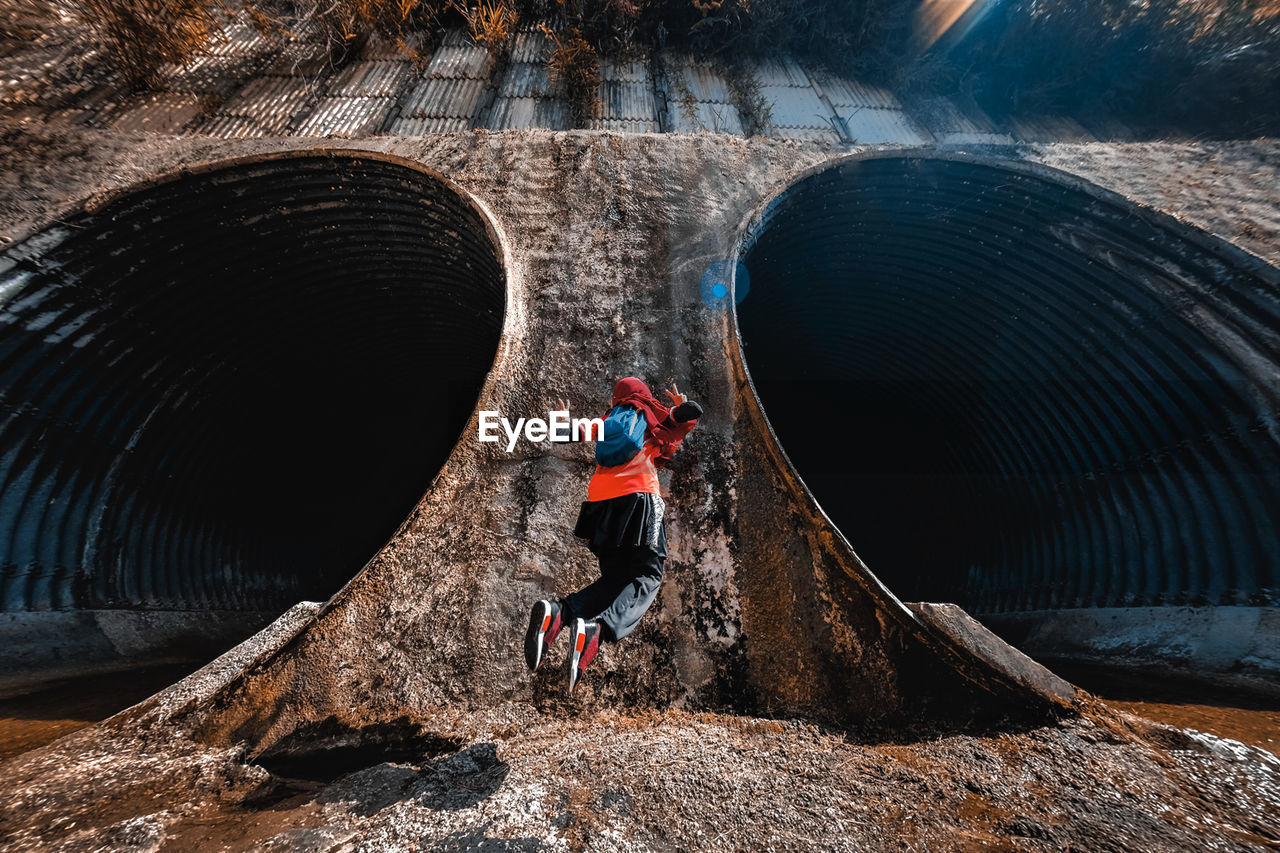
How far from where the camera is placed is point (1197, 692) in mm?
4289

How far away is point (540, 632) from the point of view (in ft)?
7.68

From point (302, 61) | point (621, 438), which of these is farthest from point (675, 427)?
point (302, 61)

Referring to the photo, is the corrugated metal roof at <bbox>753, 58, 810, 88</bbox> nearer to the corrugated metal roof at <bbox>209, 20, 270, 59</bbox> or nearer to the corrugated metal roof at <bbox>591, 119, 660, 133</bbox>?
the corrugated metal roof at <bbox>591, 119, 660, 133</bbox>

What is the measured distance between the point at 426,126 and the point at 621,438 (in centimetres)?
623

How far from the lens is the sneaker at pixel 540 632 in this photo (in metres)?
2.33

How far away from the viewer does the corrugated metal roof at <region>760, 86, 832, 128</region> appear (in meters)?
6.93

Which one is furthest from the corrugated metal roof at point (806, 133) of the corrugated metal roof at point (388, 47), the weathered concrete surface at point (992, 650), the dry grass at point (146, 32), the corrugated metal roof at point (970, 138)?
the dry grass at point (146, 32)

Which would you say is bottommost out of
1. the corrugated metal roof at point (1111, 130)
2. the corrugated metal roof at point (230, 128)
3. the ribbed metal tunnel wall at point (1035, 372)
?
the ribbed metal tunnel wall at point (1035, 372)

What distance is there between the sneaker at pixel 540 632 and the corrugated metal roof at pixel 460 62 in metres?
8.06

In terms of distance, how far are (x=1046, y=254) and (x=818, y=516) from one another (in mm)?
5692

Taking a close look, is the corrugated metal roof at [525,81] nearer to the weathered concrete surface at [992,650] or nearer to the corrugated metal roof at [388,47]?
the corrugated metal roof at [388,47]

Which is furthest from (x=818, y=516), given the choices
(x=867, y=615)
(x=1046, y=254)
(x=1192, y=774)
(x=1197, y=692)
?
(x=1046, y=254)

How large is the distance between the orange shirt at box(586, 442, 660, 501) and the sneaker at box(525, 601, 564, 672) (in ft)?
2.05

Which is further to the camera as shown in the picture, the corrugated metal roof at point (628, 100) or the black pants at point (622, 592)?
the corrugated metal roof at point (628, 100)
